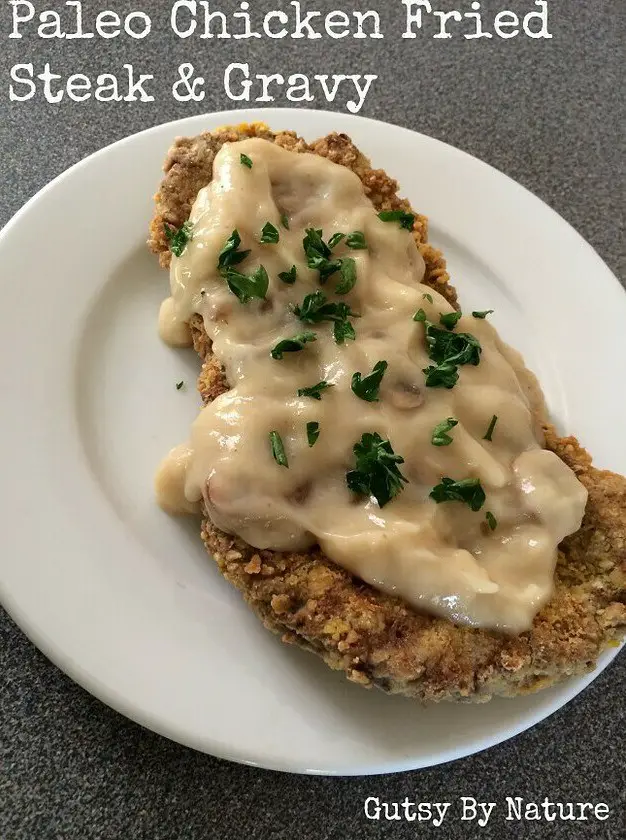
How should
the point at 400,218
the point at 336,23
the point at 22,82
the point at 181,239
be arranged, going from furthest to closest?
1. the point at 336,23
2. the point at 22,82
3. the point at 400,218
4. the point at 181,239

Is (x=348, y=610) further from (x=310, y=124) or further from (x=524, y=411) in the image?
(x=310, y=124)

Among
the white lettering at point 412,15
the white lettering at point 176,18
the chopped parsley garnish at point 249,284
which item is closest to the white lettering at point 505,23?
the white lettering at point 412,15

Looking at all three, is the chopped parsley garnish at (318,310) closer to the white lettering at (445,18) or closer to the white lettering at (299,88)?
the white lettering at (299,88)

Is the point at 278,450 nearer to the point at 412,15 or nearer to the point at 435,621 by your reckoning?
the point at 435,621

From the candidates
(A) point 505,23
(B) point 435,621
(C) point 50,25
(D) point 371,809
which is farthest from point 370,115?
(D) point 371,809

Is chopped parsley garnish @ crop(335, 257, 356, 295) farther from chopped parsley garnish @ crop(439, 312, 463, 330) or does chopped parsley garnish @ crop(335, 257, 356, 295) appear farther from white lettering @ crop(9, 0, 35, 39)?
white lettering @ crop(9, 0, 35, 39)

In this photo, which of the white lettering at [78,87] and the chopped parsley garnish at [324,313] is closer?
the chopped parsley garnish at [324,313]
